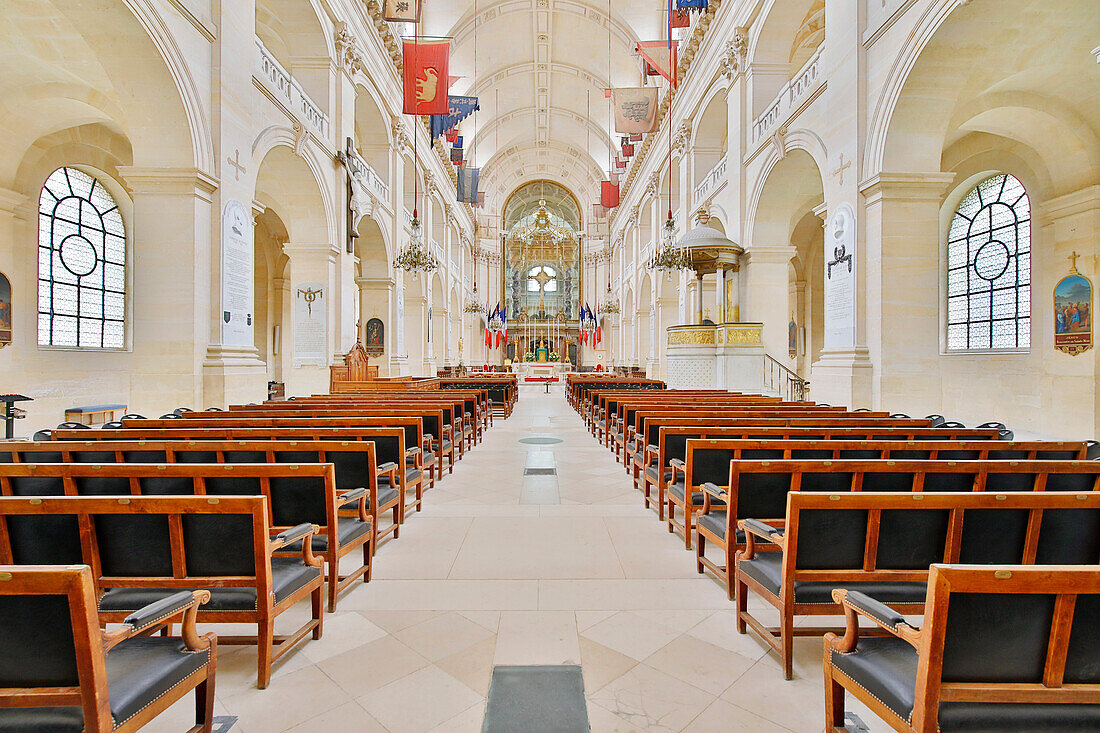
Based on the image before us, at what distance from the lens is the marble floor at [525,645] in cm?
194

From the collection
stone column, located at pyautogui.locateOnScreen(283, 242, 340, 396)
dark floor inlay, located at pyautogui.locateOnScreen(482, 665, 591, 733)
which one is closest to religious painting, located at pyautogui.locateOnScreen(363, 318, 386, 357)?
stone column, located at pyautogui.locateOnScreen(283, 242, 340, 396)

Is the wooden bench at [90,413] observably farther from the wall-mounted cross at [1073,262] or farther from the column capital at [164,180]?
the wall-mounted cross at [1073,262]

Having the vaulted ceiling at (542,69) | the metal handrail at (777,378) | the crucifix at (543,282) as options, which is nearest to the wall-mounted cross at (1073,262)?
the metal handrail at (777,378)

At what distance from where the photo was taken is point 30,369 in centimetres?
859

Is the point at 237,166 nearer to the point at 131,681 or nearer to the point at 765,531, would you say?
the point at 131,681

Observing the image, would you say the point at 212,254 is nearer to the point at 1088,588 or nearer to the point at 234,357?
the point at 234,357

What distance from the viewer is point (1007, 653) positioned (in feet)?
4.14

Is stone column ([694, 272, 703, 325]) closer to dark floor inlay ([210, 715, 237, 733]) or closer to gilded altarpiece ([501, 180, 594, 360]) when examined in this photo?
dark floor inlay ([210, 715, 237, 733])

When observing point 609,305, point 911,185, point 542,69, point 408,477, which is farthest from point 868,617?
point 542,69

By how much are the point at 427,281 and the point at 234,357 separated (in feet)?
41.7

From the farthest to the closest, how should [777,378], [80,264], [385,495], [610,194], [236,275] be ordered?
[610,194]
[777,378]
[80,264]
[236,275]
[385,495]

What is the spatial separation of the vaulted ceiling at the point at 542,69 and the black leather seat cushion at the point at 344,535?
21412 millimetres

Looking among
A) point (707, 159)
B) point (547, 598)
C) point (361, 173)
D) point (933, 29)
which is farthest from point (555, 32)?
point (547, 598)

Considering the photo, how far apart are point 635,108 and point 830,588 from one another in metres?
17.4
